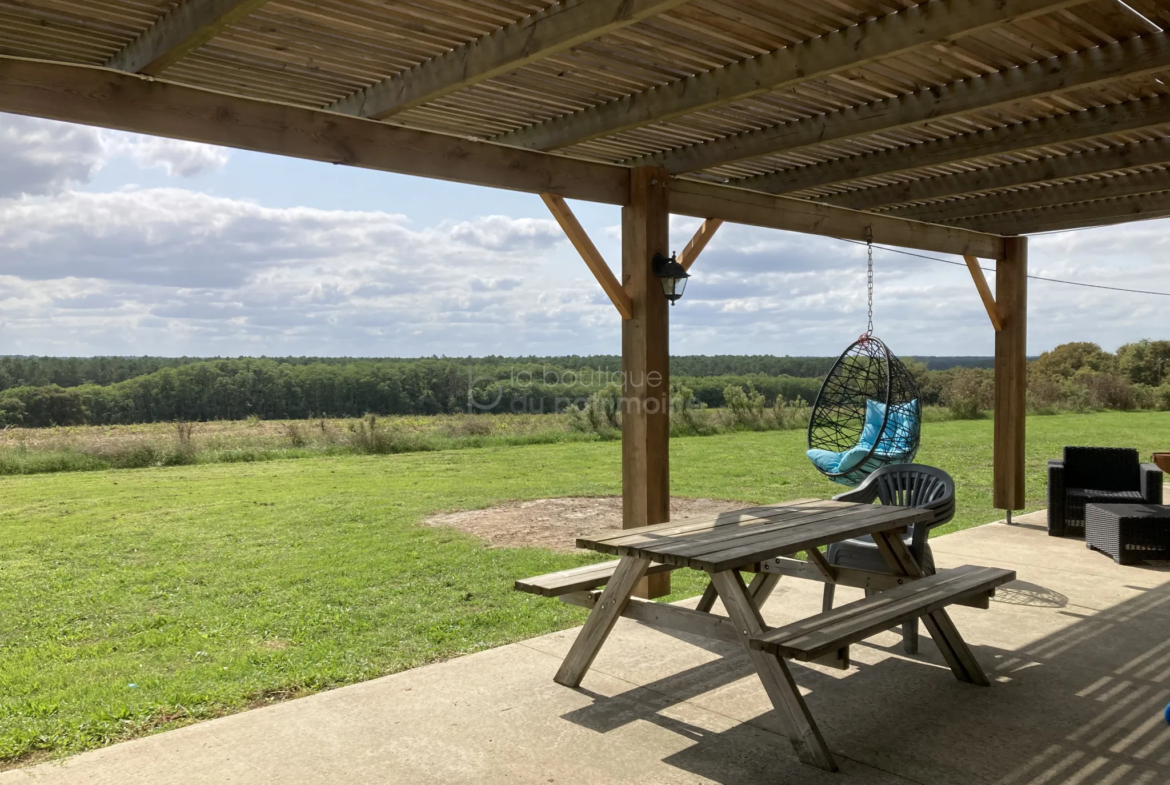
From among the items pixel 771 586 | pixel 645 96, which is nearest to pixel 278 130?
pixel 645 96

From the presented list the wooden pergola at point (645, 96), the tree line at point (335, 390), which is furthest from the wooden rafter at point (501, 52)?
the tree line at point (335, 390)

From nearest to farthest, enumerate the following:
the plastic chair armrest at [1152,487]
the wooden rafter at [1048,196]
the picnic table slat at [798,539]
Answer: the picnic table slat at [798,539] < the wooden rafter at [1048,196] < the plastic chair armrest at [1152,487]

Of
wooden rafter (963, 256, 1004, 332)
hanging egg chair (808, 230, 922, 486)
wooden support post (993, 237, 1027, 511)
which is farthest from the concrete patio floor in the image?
wooden rafter (963, 256, 1004, 332)

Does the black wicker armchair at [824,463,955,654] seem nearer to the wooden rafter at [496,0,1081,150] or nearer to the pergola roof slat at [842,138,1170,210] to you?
the pergola roof slat at [842,138,1170,210]

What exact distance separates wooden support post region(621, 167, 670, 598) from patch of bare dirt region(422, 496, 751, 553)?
193 centimetres

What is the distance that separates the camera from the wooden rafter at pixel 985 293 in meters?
6.77

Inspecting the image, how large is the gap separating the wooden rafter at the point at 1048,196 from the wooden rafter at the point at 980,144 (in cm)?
136

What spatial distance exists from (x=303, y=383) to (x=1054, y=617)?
57.3 ft

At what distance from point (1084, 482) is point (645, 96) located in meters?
Answer: 4.95

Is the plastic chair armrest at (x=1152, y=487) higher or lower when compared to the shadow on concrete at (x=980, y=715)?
higher

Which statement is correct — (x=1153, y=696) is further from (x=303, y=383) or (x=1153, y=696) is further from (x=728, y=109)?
(x=303, y=383)

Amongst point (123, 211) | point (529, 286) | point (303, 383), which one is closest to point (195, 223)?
point (123, 211)

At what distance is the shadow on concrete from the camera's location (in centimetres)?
266

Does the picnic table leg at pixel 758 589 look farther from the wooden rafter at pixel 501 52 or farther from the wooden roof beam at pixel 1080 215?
the wooden roof beam at pixel 1080 215
